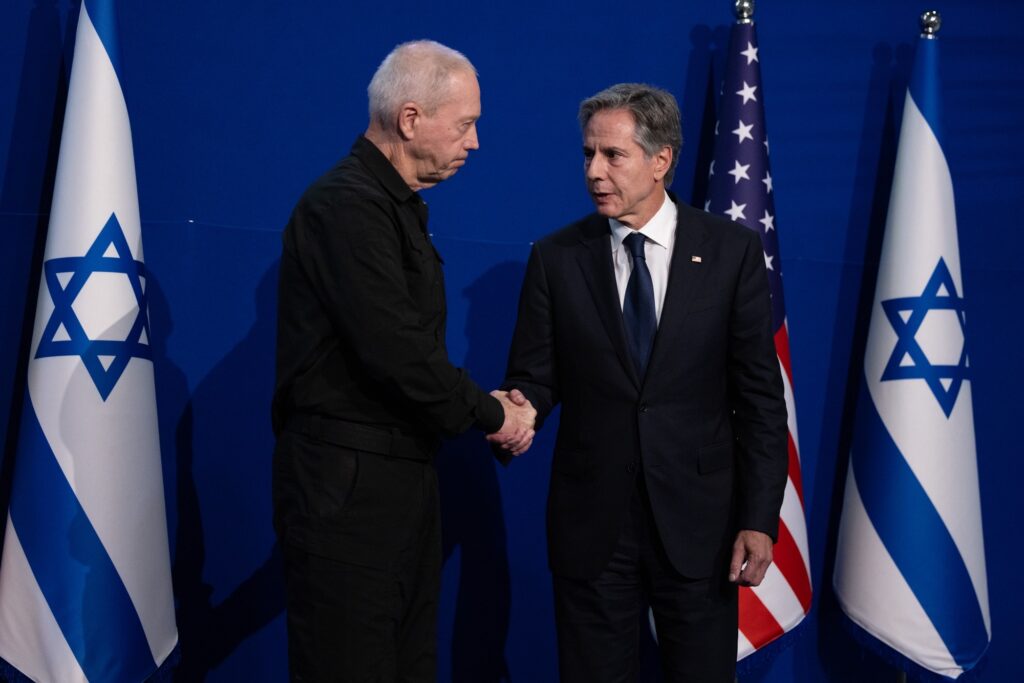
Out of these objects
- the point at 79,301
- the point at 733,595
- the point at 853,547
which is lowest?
the point at 853,547

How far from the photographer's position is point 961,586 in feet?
11.2

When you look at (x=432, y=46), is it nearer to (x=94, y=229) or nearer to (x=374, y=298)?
(x=374, y=298)

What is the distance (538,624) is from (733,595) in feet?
3.54

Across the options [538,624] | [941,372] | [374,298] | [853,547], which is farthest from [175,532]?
[941,372]

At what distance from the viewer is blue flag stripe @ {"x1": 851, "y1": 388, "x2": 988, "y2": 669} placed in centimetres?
338

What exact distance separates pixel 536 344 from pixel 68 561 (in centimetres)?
124

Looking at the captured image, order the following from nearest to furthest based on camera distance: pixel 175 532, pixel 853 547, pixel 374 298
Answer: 1. pixel 374 298
2. pixel 175 532
3. pixel 853 547

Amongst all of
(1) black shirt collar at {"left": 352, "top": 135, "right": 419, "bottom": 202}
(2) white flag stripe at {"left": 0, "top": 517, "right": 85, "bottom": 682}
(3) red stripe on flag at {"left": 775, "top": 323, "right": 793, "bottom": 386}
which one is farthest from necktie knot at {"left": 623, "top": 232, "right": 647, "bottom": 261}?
(2) white flag stripe at {"left": 0, "top": 517, "right": 85, "bottom": 682}

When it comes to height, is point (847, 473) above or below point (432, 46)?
below

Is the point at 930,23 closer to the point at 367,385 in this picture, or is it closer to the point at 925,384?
the point at 925,384

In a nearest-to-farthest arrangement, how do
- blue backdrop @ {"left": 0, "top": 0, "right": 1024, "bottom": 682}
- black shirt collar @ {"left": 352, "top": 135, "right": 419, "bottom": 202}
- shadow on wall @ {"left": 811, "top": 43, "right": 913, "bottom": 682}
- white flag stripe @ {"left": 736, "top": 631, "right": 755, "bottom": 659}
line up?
black shirt collar @ {"left": 352, "top": 135, "right": 419, "bottom": 202}, blue backdrop @ {"left": 0, "top": 0, "right": 1024, "bottom": 682}, white flag stripe @ {"left": 736, "top": 631, "right": 755, "bottom": 659}, shadow on wall @ {"left": 811, "top": 43, "right": 913, "bottom": 682}

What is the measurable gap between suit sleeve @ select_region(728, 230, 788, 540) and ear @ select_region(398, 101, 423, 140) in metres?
0.80

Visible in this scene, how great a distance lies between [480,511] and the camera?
346cm

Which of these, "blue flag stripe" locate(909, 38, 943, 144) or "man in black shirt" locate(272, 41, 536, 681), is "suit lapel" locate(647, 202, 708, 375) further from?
"blue flag stripe" locate(909, 38, 943, 144)
